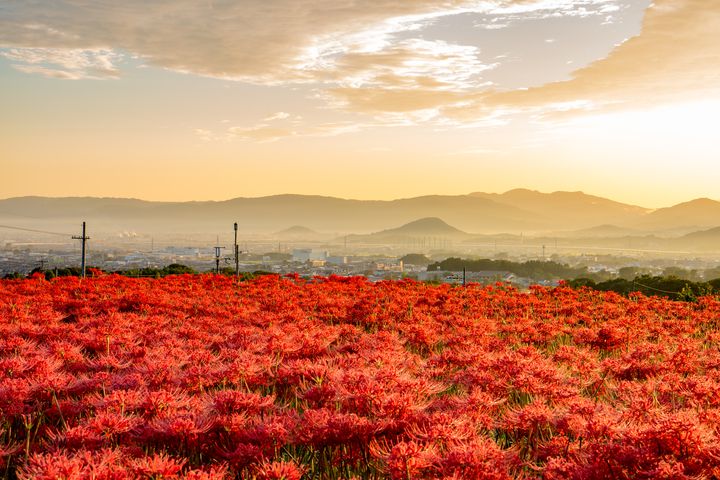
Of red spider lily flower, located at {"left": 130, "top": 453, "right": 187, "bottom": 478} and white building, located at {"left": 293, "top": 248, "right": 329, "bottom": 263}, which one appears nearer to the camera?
red spider lily flower, located at {"left": 130, "top": 453, "right": 187, "bottom": 478}

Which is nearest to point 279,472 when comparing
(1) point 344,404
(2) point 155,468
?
(2) point 155,468

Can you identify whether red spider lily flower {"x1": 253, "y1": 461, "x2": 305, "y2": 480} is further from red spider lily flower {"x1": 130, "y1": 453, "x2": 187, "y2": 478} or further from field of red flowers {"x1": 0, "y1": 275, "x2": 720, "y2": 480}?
red spider lily flower {"x1": 130, "y1": 453, "x2": 187, "y2": 478}

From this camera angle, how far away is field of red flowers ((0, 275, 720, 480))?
3.35 metres

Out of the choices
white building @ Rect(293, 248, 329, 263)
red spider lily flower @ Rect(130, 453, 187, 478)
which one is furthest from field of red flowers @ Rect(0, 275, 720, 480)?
white building @ Rect(293, 248, 329, 263)

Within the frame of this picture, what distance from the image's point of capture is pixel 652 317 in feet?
40.3

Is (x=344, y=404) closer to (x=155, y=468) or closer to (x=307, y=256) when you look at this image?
(x=155, y=468)

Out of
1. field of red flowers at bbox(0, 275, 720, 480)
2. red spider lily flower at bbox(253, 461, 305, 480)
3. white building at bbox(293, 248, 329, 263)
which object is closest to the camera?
red spider lily flower at bbox(253, 461, 305, 480)

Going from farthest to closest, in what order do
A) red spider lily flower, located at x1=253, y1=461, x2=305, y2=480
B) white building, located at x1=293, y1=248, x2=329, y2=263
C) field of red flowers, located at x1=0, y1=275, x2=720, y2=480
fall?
white building, located at x1=293, y1=248, x2=329, y2=263 → field of red flowers, located at x1=0, y1=275, x2=720, y2=480 → red spider lily flower, located at x1=253, y1=461, x2=305, y2=480

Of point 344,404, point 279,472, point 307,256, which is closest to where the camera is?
point 279,472

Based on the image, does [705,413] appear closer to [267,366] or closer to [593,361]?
[593,361]

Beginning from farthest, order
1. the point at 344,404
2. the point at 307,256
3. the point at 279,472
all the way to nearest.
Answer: the point at 307,256
the point at 344,404
the point at 279,472

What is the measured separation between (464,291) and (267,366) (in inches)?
426

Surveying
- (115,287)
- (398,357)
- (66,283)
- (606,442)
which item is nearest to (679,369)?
(398,357)

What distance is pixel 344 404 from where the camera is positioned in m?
4.30
